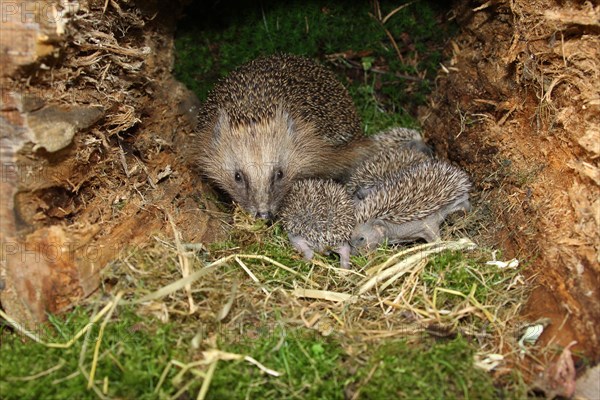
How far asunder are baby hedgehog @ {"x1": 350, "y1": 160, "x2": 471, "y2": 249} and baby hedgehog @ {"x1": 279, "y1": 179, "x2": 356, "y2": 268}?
17 centimetres

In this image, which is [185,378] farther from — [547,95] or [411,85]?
[411,85]

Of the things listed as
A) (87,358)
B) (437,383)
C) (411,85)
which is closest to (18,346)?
(87,358)

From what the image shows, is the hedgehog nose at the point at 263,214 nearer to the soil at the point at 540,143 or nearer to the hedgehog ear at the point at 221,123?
the hedgehog ear at the point at 221,123

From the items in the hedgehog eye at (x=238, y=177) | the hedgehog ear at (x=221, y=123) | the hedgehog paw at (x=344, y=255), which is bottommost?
the hedgehog paw at (x=344, y=255)

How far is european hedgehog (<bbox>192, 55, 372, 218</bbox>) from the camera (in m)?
5.61

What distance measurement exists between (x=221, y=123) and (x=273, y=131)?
530mm

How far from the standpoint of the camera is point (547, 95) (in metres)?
4.58

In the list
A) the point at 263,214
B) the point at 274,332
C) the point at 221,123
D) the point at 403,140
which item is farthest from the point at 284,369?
the point at 403,140

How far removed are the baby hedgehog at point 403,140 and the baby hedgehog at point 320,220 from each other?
1350 millimetres

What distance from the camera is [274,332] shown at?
393 cm

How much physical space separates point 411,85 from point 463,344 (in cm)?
399

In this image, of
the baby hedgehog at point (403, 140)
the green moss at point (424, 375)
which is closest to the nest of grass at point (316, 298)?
the green moss at point (424, 375)

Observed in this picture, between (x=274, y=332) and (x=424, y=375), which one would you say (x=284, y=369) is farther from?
(x=424, y=375)

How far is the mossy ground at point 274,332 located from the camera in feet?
11.7
